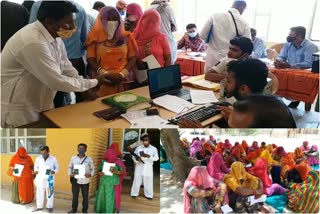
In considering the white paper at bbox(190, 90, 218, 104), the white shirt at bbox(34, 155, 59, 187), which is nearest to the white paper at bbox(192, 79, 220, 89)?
the white paper at bbox(190, 90, 218, 104)

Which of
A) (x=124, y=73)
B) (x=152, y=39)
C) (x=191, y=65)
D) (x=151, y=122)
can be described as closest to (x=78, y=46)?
(x=124, y=73)

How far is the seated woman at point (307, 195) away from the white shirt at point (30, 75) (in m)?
1.18

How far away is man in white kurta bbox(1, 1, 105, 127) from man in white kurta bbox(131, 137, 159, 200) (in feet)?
1.54

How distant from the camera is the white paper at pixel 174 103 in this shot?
1.58 m

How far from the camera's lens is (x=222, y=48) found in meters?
1.97

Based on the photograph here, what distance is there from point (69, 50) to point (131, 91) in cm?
46

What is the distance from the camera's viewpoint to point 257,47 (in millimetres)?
1600

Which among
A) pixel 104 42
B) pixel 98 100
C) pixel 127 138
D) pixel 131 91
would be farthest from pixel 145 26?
pixel 127 138

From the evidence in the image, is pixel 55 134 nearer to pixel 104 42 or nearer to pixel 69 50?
pixel 69 50

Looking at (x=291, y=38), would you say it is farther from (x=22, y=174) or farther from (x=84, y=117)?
(x=22, y=174)

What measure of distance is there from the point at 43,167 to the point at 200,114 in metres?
0.80

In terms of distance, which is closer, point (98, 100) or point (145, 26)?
point (98, 100)

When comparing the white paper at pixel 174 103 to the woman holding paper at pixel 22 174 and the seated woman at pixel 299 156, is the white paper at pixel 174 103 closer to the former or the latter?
the seated woman at pixel 299 156

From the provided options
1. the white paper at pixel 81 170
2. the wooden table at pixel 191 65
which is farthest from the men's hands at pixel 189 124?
the wooden table at pixel 191 65
